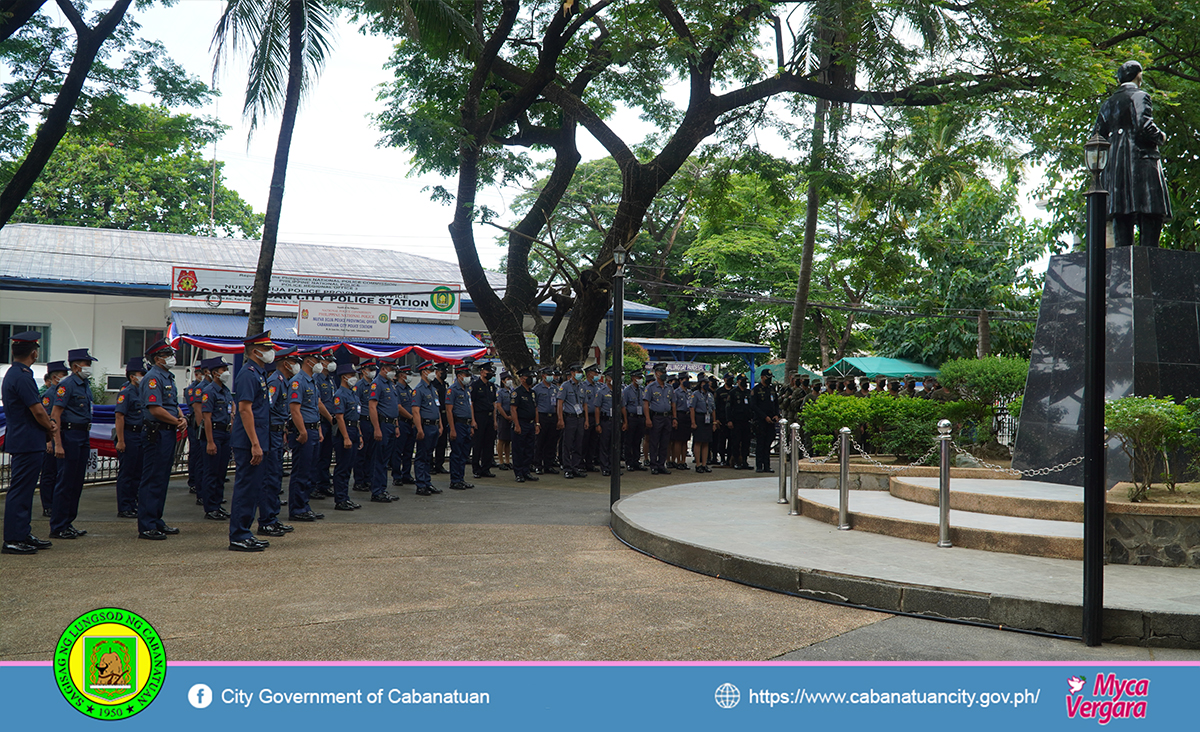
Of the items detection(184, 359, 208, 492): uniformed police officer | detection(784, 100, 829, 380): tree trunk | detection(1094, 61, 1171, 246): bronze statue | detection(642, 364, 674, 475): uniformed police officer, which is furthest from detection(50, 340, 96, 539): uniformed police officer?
detection(784, 100, 829, 380): tree trunk

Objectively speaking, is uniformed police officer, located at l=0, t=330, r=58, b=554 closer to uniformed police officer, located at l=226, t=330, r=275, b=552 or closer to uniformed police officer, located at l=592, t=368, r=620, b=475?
uniformed police officer, located at l=226, t=330, r=275, b=552

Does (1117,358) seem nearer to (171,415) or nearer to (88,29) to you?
(171,415)

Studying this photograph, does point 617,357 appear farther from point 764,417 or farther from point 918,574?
point 764,417

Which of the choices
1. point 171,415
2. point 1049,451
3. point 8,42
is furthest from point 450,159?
point 1049,451

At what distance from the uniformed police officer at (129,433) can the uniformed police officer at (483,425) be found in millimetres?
6171

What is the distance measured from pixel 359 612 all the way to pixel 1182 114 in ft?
46.8

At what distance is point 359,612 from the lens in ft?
18.2

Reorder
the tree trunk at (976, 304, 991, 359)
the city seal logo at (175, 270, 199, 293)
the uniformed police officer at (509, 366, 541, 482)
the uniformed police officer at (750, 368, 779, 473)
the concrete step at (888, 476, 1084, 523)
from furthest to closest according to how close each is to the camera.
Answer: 1. the tree trunk at (976, 304, 991, 359)
2. the city seal logo at (175, 270, 199, 293)
3. the uniformed police officer at (750, 368, 779, 473)
4. the uniformed police officer at (509, 366, 541, 482)
5. the concrete step at (888, 476, 1084, 523)

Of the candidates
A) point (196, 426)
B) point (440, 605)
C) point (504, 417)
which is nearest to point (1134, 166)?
point (440, 605)

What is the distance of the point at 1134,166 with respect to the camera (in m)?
8.86

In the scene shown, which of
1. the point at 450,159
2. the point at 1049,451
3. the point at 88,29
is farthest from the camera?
the point at 450,159

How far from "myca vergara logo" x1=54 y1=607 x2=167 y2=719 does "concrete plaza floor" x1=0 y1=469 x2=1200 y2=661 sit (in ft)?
1.51

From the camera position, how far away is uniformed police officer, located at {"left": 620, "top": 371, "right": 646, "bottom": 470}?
16328 millimetres
